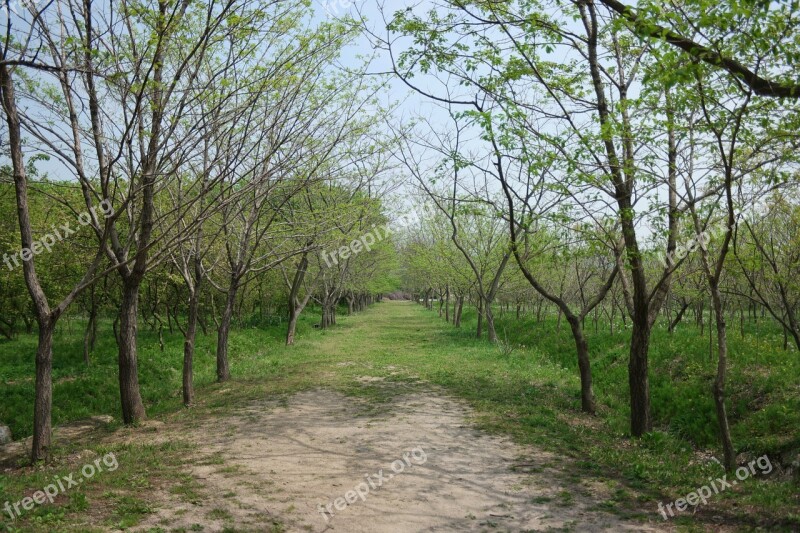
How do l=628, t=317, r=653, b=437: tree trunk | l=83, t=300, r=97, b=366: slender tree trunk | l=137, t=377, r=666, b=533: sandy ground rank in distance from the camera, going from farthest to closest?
l=83, t=300, r=97, b=366: slender tree trunk → l=628, t=317, r=653, b=437: tree trunk → l=137, t=377, r=666, b=533: sandy ground

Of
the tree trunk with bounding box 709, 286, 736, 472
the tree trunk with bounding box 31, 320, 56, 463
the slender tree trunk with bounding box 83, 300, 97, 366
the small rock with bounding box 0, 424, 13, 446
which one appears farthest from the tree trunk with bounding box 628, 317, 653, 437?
the slender tree trunk with bounding box 83, 300, 97, 366

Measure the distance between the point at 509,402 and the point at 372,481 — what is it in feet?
16.6

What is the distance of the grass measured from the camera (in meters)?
5.39

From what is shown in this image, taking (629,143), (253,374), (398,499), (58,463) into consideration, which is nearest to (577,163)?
(629,143)

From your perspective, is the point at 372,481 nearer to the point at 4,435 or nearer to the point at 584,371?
the point at 584,371

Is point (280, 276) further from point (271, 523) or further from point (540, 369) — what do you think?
point (271, 523)

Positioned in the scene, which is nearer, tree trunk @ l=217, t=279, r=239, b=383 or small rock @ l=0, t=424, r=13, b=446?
small rock @ l=0, t=424, r=13, b=446

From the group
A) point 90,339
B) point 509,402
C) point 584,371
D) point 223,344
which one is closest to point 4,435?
point 223,344

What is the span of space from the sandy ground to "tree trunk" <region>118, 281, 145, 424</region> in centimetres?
100

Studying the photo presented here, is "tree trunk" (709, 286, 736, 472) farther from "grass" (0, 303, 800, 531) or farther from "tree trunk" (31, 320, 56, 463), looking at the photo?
"tree trunk" (31, 320, 56, 463)

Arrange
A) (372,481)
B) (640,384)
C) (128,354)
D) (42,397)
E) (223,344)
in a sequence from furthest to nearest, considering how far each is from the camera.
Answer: (223,344), (128,354), (640,384), (42,397), (372,481)

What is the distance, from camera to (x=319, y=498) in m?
5.54

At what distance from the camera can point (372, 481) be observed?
6.05 m

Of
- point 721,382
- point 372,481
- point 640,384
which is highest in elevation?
point 721,382
